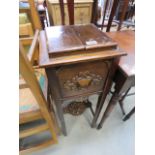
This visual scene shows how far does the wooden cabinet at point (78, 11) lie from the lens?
2.98 feet

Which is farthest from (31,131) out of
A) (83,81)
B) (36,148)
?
(83,81)

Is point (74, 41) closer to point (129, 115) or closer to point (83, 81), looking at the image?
point (83, 81)

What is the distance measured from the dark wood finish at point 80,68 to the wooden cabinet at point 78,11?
343 millimetres

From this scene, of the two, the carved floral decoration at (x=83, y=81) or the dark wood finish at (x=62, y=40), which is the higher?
the dark wood finish at (x=62, y=40)

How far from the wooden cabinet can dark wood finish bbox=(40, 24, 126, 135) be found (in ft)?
1.13

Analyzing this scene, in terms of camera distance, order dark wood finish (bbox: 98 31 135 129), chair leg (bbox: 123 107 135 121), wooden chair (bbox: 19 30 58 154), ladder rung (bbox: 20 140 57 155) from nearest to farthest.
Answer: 1. wooden chair (bbox: 19 30 58 154)
2. dark wood finish (bbox: 98 31 135 129)
3. ladder rung (bbox: 20 140 57 155)
4. chair leg (bbox: 123 107 135 121)

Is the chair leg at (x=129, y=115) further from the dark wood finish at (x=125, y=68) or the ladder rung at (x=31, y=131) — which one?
the ladder rung at (x=31, y=131)

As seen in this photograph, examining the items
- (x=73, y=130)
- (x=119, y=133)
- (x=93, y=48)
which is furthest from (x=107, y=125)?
(x=93, y=48)

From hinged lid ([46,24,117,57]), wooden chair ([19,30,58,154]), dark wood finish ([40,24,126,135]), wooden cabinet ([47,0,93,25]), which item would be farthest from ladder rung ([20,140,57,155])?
wooden cabinet ([47,0,93,25])

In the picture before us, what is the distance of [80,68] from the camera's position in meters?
0.58

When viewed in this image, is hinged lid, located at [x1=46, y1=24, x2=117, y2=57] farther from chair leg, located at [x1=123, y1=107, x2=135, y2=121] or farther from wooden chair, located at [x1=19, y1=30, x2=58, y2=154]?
chair leg, located at [x1=123, y1=107, x2=135, y2=121]

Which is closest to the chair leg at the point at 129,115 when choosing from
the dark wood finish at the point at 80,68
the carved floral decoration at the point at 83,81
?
the dark wood finish at the point at 80,68

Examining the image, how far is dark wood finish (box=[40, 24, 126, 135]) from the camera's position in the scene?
1.66 ft
